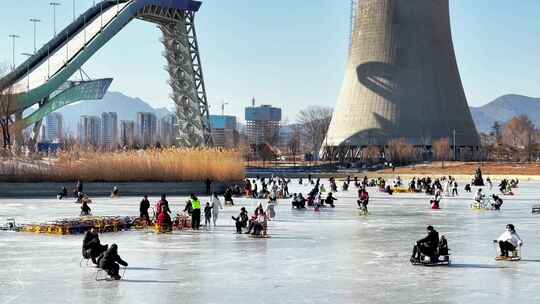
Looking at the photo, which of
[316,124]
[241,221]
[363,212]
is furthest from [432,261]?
[316,124]

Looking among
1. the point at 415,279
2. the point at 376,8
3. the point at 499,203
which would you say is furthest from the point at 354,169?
the point at 415,279

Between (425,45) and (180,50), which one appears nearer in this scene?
(180,50)

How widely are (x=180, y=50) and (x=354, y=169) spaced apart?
2822 cm

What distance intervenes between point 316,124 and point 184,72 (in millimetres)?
86919

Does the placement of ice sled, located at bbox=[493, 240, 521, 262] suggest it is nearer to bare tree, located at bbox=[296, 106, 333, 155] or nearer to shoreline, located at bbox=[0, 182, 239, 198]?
shoreline, located at bbox=[0, 182, 239, 198]

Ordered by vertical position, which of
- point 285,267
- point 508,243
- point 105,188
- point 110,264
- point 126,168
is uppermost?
point 126,168

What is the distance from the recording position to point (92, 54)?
60.5 m

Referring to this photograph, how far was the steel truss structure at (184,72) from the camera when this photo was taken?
222ft

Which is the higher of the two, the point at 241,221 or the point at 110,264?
the point at 241,221

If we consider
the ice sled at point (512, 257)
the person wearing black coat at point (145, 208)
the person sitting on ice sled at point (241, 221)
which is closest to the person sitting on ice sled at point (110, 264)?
the ice sled at point (512, 257)

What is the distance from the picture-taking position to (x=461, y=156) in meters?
102

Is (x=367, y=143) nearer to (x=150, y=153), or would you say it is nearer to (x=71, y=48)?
(x=71, y=48)

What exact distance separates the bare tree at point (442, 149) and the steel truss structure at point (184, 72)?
3472 cm

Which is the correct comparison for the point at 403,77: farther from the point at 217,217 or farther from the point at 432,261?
the point at 432,261
